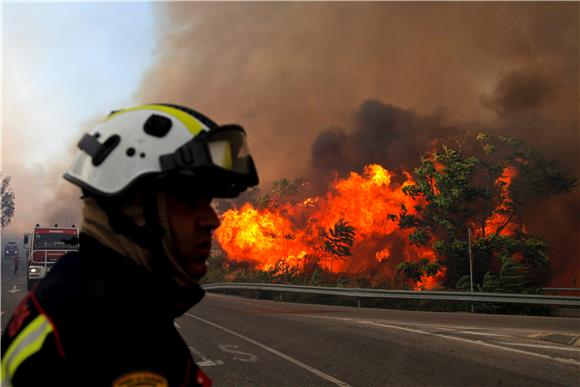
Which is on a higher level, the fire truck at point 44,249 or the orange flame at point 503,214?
the orange flame at point 503,214

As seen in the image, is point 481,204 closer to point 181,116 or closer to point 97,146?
point 181,116

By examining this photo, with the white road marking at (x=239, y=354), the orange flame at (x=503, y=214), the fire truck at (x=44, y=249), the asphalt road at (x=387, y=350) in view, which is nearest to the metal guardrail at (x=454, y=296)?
the asphalt road at (x=387, y=350)

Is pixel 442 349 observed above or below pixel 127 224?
below

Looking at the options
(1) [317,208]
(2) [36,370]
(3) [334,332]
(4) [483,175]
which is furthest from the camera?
(1) [317,208]

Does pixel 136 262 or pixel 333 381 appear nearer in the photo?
pixel 136 262

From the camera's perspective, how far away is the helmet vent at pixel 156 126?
1.32 m

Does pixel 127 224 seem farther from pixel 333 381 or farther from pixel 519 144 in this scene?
pixel 519 144

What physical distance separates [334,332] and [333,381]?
377 cm

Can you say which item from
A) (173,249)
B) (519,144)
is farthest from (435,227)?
(173,249)

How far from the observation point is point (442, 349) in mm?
7344

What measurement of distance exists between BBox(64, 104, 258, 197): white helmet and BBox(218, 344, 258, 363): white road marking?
592cm

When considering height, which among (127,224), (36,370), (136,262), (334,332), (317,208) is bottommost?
(334,332)

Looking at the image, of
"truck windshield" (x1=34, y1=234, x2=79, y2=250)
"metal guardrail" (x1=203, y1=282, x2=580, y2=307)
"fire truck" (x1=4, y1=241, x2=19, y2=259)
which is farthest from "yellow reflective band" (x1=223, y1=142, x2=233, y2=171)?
"fire truck" (x1=4, y1=241, x2=19, y2=259)

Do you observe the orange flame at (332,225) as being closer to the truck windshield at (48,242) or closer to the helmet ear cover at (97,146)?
the truck windshield at (48,242)
